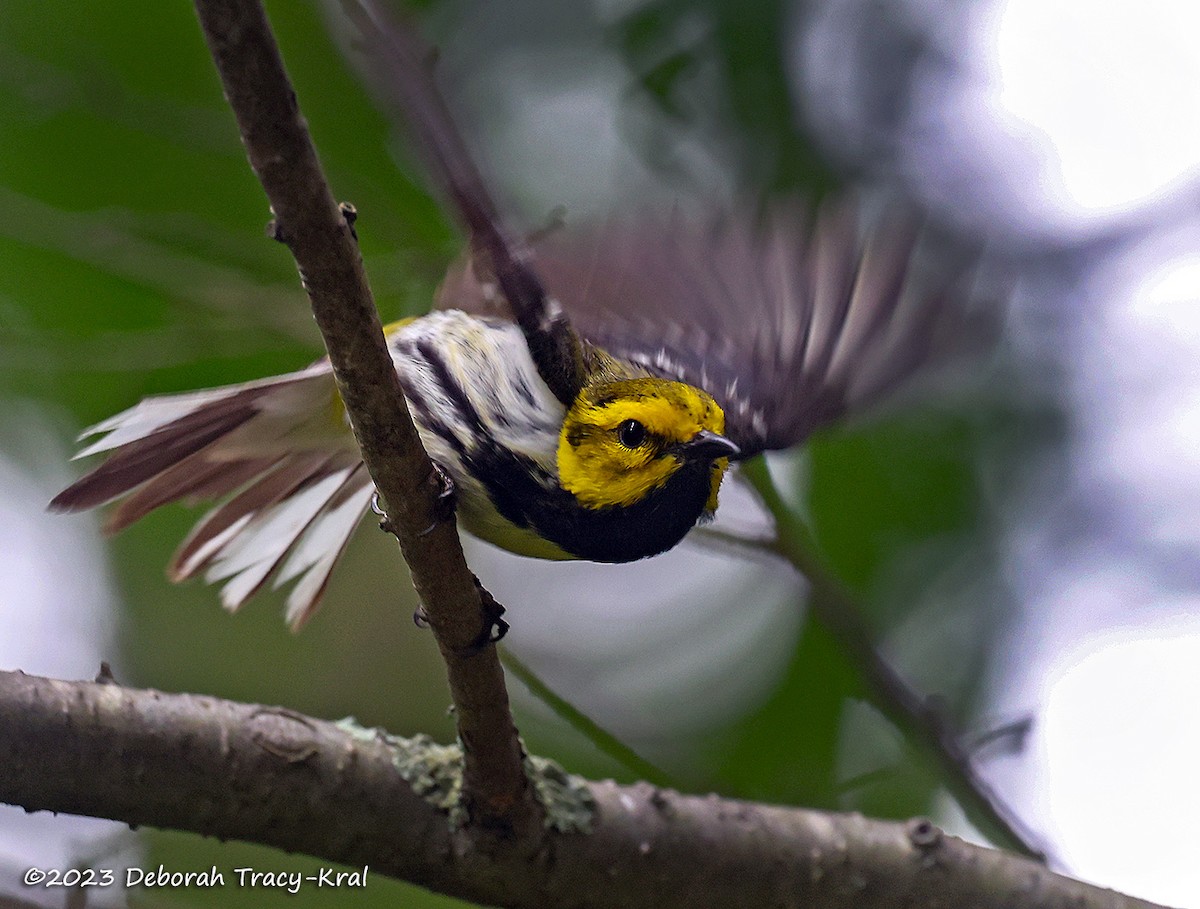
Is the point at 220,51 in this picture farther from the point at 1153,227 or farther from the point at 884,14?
the point at 884,14

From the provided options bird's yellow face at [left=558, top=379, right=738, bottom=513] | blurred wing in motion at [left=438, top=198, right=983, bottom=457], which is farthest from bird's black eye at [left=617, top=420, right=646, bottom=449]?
blurred wing in motion at [left=438, top=198, right=983, bottom=457]

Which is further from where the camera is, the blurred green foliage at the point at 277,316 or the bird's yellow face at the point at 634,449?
the blurred green foliage at the point at 277,316

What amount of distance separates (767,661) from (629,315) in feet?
4.12

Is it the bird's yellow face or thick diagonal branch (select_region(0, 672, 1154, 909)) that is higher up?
the bird's yellow face

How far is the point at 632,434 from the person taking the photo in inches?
96.2

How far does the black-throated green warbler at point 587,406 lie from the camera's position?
247cm

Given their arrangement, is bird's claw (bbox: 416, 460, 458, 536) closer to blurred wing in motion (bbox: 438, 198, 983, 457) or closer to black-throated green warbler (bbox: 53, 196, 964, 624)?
black-throated green warbler (bbox: 53, 196, 964, 624)

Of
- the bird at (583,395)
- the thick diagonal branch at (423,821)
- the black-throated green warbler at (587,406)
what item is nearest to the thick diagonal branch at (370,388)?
the thick diagonal branch at (423,821)

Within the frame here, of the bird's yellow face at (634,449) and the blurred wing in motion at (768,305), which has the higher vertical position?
the blurred wing in motion at (768,305)

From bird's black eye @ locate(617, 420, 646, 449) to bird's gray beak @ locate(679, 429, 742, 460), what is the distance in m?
0.09

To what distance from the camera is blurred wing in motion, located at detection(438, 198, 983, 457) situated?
9.59 feet

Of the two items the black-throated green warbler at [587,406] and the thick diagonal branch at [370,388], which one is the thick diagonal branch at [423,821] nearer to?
the thick diagonal branch at [370,388]

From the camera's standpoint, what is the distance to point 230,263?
11.6 feet

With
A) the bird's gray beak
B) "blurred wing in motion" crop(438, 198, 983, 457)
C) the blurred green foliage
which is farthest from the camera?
the blurred green foliage
